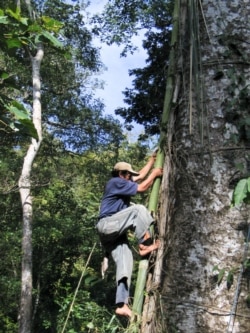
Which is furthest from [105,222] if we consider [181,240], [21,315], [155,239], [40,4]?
[40,4]

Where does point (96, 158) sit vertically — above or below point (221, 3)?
above

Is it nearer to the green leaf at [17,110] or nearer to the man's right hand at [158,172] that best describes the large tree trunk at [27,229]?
the man's right hand at [158,172]

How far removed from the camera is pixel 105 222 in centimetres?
299

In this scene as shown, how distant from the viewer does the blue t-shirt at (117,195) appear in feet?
10.2

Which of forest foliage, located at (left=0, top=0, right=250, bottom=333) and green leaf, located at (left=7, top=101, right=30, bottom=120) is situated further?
forest foliage, located at (left=0, top=0, right=250, bottom=333)

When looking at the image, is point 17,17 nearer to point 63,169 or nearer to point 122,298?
point 122,298

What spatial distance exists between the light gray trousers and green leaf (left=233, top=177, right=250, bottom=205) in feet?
3.67

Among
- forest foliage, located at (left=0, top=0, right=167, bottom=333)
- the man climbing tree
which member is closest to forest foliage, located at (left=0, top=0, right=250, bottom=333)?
forest foliage, located at (left=0, top=0, right=167, bottom=333)

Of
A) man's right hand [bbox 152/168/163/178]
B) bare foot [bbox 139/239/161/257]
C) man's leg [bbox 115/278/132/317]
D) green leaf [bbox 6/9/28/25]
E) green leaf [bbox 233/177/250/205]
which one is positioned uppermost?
green leaf [bbox 6/9/28/25]

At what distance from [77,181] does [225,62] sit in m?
12.7

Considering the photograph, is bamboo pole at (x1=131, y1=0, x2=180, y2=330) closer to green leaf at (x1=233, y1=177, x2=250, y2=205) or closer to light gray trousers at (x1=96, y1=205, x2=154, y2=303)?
light gray trousers at (x1=96, y1=205, x2=154, y2=303)

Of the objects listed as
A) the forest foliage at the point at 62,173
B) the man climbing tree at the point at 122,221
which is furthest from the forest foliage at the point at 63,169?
the man climbing tree at the point at 122,221

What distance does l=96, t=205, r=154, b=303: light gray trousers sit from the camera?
2.67 meters

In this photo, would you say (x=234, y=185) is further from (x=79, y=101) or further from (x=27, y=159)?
(x=79, y=101)
